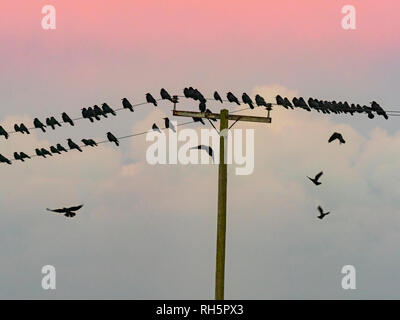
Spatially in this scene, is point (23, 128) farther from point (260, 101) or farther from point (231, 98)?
point (260, 101)

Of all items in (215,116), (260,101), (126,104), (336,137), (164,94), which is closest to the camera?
(215,116)

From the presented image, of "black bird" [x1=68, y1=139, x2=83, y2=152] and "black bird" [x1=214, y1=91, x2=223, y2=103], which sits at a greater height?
"black bird" [x1=214, y1=91, x2=223, y2=103]

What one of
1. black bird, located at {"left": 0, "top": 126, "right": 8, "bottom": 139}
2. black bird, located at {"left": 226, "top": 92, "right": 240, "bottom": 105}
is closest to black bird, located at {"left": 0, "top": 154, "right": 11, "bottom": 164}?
black bird, located at {"left": 0, "top": 126, "right": 8, "bottom": 139}

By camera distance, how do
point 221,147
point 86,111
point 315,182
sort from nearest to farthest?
point 221,147, point 315,182, point 86,111

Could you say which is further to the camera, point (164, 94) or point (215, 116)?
point (164, 94)

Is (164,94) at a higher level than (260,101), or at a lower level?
higher

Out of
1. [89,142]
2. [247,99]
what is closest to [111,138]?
[89,142]

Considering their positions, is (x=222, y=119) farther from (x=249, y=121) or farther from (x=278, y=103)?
(x=278, y=103)

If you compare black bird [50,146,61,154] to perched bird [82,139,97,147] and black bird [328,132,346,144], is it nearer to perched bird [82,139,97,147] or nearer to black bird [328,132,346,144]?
perched bird [82,139,97,147]

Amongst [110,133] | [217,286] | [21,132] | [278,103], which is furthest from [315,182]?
[21,132]

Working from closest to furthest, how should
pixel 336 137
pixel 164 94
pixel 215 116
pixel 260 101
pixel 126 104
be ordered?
pixel 215 116 < pixel 260 101 < pixel 164 94 < pixel 336 137 < pixel 126 104

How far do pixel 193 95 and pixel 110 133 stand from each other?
16.4 feet

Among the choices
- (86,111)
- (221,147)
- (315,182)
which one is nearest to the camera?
(221,147)

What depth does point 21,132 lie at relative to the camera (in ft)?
148
